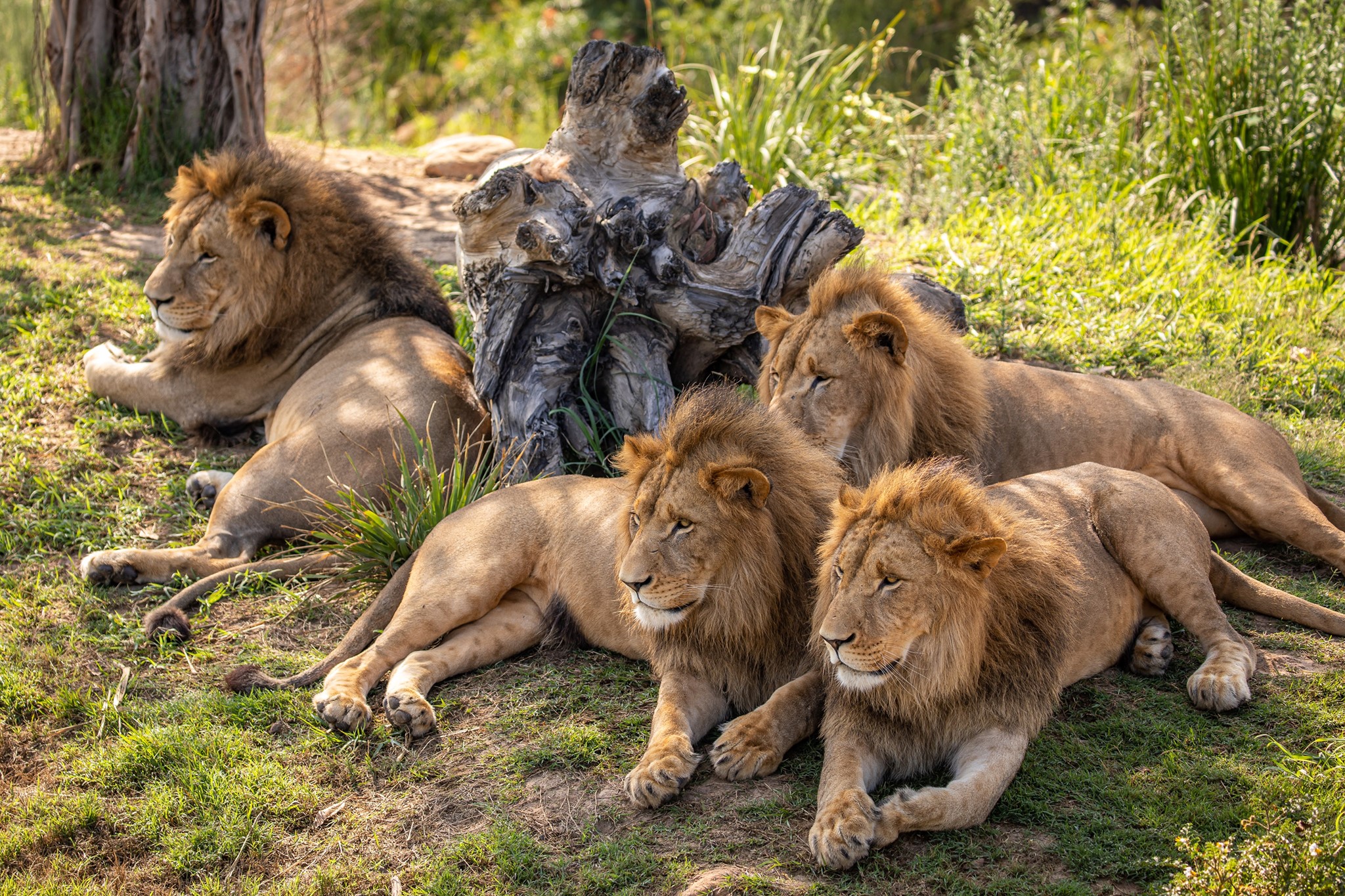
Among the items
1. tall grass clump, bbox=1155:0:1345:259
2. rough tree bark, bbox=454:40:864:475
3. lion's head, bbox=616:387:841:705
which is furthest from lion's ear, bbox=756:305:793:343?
tall grass clump, bbox=1155:0:1345:259

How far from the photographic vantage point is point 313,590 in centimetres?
454

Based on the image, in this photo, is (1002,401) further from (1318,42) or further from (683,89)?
(1318,42)

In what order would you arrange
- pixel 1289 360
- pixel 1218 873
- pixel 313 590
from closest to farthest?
pixel 1218 873, pixel 313 590, pixel 1289 360

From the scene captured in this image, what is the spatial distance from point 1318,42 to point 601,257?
17.9 ft

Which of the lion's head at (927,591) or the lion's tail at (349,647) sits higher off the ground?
the lion's head at (927,591)

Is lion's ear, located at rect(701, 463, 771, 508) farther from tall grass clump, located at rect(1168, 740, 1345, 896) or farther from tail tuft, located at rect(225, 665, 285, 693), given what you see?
tail tuft, located at rect(225, 665, 285, 693)

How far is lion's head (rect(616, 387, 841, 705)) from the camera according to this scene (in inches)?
129

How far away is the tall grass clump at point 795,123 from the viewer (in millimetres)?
8008

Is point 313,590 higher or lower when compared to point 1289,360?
lower

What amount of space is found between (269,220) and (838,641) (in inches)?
149

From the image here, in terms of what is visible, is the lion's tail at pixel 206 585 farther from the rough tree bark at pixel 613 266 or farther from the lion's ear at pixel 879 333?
the lion's ear at pixel 879 333

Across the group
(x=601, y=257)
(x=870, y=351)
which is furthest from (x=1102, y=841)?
(x=601, y=257)

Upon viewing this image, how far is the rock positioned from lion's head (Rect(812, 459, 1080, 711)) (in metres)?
6.68

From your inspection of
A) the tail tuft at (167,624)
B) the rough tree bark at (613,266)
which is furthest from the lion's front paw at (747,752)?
the tail tuft at (167,624)
